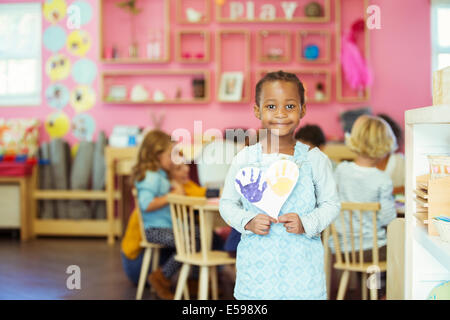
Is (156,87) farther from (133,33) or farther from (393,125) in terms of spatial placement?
(393,125)

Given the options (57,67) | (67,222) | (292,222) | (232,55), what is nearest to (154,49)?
(232,55)

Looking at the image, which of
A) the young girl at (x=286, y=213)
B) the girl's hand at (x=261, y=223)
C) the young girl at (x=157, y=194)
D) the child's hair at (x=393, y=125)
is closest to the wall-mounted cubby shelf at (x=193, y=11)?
the child's hair at (x=393, y=125)

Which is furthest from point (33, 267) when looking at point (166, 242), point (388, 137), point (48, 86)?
point (388, 137)

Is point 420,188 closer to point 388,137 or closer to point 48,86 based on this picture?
point 388,137

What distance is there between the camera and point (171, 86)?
5703 mm

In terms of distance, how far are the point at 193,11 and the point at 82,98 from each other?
135cm

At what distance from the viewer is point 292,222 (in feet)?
4.87

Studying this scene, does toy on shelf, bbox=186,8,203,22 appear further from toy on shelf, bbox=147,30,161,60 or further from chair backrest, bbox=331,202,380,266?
chair backrest, bbox=331,202,380,266

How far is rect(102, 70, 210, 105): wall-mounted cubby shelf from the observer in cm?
558

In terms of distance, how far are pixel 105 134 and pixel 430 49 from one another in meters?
2.99

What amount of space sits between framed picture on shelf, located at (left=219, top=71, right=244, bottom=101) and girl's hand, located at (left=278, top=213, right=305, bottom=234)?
4.08 m

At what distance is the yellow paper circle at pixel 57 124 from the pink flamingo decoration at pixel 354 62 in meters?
2.67

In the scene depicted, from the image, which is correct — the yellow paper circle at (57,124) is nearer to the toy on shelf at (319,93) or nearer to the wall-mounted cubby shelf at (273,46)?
the wall-mounted cubby shelf at (273,46)
